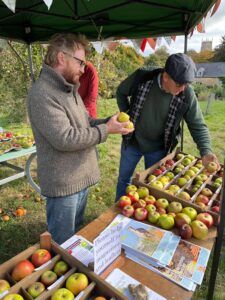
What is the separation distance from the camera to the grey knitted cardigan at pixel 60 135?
5.11ft

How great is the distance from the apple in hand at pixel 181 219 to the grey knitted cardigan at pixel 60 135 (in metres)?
0.66

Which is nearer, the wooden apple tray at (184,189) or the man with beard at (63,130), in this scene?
the man with beard at (63,130)

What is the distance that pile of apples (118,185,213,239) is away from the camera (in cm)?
158

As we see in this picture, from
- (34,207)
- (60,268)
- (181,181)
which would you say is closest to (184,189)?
(181,181)

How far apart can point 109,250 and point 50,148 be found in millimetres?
764

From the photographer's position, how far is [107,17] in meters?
3.51

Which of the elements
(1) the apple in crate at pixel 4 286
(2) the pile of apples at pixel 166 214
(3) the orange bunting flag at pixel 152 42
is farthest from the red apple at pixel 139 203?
(3) the orange bunting flag at pixel 152 42

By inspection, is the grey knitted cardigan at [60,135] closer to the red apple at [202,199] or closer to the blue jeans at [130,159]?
the red apple at [202,199]

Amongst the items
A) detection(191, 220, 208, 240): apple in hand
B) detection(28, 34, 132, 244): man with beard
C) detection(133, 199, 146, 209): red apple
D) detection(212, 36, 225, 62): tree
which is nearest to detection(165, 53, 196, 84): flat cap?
detection(28, 34, 132, 244): man with beard

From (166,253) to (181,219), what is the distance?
30cm

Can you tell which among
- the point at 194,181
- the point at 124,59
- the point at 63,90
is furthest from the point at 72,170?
the point at 124,59

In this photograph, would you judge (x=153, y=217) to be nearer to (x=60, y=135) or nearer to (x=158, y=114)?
(x=60, y=135)

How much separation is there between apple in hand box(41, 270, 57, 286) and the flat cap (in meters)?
1.66

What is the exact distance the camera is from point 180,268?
52.6 inches
